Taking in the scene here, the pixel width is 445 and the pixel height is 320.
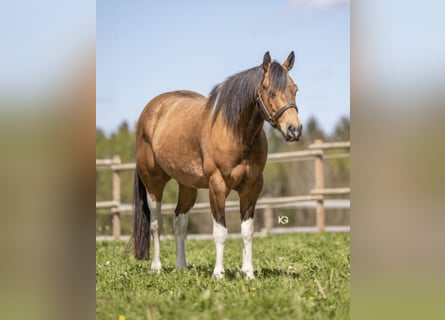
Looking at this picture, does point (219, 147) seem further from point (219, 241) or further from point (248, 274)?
point (248, 274)

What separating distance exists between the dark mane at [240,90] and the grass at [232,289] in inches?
51.3

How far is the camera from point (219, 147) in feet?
15.9

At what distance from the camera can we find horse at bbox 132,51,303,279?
443 centimetres

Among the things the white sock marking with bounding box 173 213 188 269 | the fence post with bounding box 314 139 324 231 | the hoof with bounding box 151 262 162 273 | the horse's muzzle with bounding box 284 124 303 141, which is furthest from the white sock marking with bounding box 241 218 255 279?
the fence post with bounding box 314 139 324 231

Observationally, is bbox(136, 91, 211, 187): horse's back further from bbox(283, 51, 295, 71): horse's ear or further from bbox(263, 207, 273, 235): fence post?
bbox(263, 207, 273, 235): fence post

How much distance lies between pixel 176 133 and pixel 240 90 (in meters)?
1.08

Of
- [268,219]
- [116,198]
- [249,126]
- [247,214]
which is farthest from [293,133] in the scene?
[268,219]

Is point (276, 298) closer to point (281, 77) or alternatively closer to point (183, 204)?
point (281, 77)

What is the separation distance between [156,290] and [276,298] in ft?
3.81

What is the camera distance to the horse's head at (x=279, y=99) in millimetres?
4230

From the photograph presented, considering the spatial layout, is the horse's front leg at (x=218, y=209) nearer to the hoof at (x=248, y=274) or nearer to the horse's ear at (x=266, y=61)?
the hoof at (x=248, y=274)
